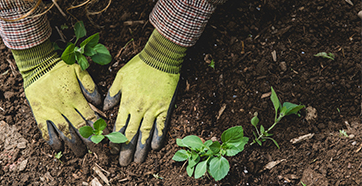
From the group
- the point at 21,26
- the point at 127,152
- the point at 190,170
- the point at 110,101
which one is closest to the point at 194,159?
the point at 190,170

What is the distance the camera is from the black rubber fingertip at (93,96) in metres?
1.76

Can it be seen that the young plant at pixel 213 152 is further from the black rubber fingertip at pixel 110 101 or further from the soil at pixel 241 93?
the black rubber fingertip at pixel 110 101

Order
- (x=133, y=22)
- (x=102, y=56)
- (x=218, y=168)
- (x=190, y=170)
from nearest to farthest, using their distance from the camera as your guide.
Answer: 1. (x=218, y=168)
2. (x=190, y=170)
3. (x=102, y=56)
4. (x=133, y=22)

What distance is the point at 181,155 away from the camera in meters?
1.63

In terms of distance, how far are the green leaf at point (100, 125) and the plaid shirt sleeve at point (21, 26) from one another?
2.17ft

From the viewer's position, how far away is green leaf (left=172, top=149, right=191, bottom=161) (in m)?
1.62

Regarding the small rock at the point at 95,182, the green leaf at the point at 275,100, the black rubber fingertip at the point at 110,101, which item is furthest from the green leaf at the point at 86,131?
the green leaf at the point at 275,100

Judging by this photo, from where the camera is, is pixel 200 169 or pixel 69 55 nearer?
pixel 200 169

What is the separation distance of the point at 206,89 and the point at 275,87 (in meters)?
0.48

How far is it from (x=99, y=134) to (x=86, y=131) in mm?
92

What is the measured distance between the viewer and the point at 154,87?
1.77 m

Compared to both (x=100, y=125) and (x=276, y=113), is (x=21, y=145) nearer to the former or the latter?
(x=100, y=125)

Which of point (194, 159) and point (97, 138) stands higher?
point (97, 138)

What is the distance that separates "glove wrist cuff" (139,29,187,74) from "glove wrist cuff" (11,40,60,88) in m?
0.63
